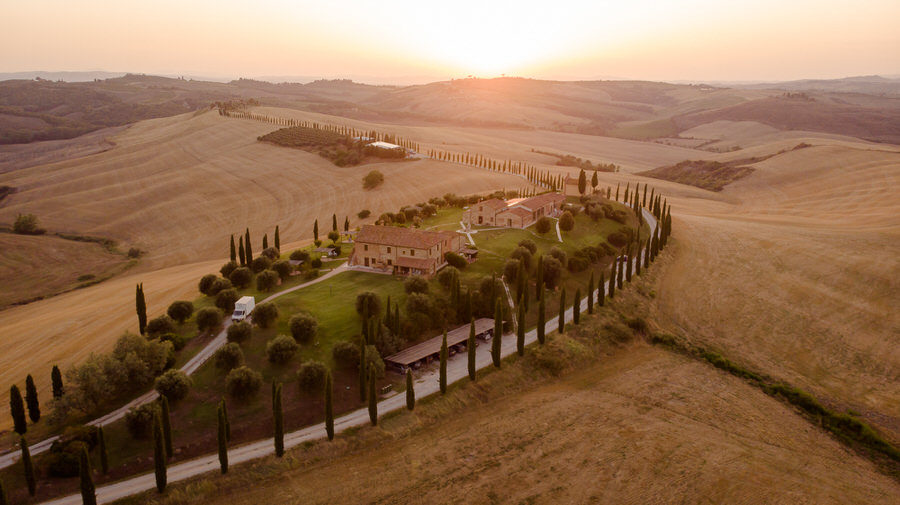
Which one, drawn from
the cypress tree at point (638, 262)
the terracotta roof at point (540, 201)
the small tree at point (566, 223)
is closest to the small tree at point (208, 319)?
the terracotta roof at point (540, 201)

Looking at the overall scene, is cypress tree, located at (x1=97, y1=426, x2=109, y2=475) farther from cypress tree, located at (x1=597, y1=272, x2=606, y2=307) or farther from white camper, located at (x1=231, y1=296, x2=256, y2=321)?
cypress tree, located at (x1=597, y1=272, x2=606, y2=307)

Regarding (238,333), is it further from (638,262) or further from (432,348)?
(638,262)

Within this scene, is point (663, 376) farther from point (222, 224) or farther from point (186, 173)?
point (186, 173)

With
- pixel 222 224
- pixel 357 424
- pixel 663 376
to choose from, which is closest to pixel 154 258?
Result: pixel 222 224

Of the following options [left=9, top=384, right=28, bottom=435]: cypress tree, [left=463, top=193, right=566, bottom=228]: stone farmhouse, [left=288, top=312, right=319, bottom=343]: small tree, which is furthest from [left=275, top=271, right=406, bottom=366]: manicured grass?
[left=463, top=193, right=566, bottom=228]: stone farmhouse

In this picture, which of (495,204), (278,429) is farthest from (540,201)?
(278,429)

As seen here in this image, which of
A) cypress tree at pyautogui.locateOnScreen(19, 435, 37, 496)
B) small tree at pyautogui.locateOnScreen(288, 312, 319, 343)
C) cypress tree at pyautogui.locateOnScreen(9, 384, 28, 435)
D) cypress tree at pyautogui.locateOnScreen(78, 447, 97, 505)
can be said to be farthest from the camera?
small tree at pyautogui.locateOnScreen(288, 312, 319, 343)

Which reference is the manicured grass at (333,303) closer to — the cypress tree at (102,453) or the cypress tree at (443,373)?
the cypress tree at (443,373)
